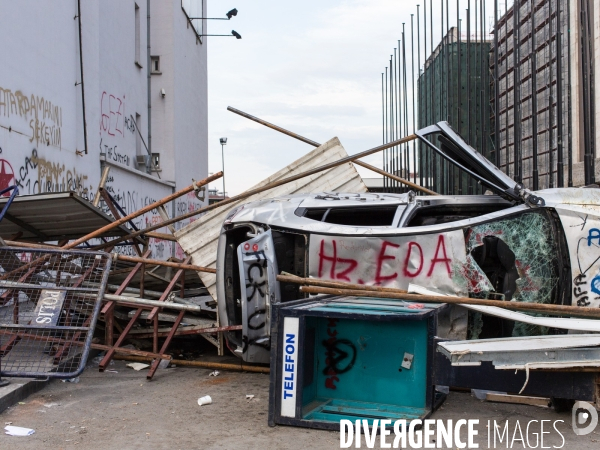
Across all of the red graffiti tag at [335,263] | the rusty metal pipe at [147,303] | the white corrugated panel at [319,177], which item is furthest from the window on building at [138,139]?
the red graffiti tag at [335,263]

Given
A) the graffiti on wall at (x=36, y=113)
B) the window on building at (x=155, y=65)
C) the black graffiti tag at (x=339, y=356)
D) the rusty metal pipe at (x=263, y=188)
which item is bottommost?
the black graffiti tag at (x=339, y=356)

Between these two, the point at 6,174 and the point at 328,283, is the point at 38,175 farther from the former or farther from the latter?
the point at 328,283

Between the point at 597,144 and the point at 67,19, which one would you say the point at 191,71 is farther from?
Answer: the point at 597,144

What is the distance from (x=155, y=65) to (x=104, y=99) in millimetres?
6859

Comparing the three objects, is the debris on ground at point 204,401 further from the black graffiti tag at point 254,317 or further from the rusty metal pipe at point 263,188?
the rusty metal pipe at point 263,188

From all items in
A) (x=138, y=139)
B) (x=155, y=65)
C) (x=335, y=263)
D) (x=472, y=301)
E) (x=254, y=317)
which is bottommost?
(x=254, y=317)

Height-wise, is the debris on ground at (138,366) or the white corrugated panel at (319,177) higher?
the white corrugated panel at (319,177)

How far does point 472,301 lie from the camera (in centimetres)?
477

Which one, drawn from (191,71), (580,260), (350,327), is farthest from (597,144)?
(191,71)

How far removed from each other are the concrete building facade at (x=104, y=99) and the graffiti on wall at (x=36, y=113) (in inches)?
0.6

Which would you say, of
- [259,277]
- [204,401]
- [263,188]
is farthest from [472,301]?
[263,188]

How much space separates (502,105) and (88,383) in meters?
12.2

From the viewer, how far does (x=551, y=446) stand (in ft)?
13.8

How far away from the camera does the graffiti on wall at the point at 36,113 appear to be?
9234mm
